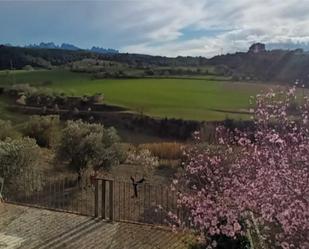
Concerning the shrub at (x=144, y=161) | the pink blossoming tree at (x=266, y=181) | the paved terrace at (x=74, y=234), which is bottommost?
the shrub at (x=144, y=161)

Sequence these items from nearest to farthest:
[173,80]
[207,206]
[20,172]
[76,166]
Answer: [207,206], [20,172], [76,166], [173,80]

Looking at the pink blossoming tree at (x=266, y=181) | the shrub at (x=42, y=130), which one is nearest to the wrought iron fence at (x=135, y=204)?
the pink blossoming tree at (x=266, y=181)

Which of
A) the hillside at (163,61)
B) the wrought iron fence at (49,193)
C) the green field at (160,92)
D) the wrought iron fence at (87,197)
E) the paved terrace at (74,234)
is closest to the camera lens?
the paved terrace at (74,234)

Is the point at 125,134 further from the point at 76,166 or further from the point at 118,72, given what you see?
the point at 118,72

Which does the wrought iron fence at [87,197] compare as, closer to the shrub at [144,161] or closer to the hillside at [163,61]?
the shrub at [144,161]

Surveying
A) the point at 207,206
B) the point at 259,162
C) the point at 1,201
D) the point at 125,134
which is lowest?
the point at 125,134

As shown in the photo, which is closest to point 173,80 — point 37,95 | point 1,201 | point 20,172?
point 37,95

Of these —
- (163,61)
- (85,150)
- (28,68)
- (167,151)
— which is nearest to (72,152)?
(85,150)
